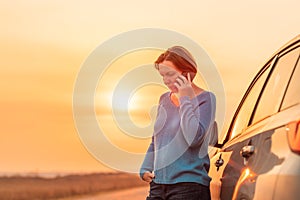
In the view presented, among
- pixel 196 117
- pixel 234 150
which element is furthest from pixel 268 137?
pixel 196 117

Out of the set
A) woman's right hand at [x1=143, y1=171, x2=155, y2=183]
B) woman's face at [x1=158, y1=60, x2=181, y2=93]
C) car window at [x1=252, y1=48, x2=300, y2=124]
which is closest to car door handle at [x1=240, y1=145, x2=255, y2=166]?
car window at [x1=252, y1=48, x2=300, y2=124]

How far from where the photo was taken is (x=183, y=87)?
506cm

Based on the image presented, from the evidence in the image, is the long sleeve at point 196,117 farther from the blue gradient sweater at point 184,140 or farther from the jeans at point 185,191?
the jeans at point 185,191

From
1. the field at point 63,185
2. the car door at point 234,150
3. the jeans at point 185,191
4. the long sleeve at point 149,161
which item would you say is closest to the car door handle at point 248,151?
the car door at point 234,150

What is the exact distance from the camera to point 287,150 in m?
3.48

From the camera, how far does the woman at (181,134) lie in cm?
500

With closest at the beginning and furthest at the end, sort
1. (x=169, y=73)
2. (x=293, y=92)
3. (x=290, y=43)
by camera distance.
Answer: (x=293, y=92), (x=290, y=43), (x=169, y=73)

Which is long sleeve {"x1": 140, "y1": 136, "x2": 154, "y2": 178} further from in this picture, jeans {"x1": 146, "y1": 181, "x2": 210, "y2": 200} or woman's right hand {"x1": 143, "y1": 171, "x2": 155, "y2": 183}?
jeans {"x1": 146, "y1": 181, "x2": 210, "y2": 200}

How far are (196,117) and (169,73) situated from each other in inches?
15.3

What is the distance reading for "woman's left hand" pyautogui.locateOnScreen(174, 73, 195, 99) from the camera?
505cm

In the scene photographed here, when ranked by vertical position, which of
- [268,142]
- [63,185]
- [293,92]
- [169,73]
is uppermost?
[169,73]

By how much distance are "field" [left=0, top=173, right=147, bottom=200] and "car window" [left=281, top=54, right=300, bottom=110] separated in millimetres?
12708

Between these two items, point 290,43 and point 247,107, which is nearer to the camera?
point 290,43

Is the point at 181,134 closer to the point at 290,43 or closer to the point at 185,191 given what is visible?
the point at 185,191
